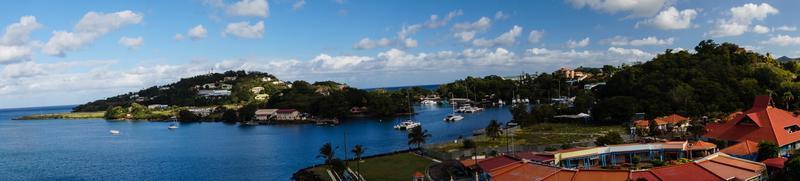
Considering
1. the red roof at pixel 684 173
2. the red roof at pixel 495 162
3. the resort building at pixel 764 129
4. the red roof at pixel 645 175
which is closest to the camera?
the red roof at pixel 645 175

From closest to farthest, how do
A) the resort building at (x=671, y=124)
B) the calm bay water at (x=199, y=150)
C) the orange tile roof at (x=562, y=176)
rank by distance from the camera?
the orange tile roof at (x=562, y=176)
the calm bay water at (x=199, y=150)
the resort building at (x=671, y=124)

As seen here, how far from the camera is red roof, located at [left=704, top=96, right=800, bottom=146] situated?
3556 cm

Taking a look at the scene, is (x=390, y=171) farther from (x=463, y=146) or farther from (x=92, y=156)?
(x=92, y=156)

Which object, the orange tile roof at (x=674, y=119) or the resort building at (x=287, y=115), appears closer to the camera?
the orange tile roof at (x=674, y=119)

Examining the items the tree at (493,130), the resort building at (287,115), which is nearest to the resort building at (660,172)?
the tree at (493,130)

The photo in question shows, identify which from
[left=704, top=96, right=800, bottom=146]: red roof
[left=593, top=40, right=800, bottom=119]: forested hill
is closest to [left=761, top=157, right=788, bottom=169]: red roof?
[left=704, top=96, right=800, bottom=146]: red roof

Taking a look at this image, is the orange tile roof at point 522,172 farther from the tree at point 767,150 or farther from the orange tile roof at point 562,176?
the tree at point 767,150

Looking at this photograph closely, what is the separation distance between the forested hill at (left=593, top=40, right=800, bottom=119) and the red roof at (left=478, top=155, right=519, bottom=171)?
3243 centimetres

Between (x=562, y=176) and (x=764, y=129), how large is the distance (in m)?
17.7

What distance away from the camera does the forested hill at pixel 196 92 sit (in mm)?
145125

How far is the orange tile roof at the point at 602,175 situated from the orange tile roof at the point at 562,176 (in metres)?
0.24

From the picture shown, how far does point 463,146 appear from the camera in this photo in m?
47.6

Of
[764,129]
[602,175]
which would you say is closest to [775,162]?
[764,129]

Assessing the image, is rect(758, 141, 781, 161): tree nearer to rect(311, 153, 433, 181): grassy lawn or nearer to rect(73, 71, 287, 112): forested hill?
rect(311, 153, 433, 181): grassy lawn
